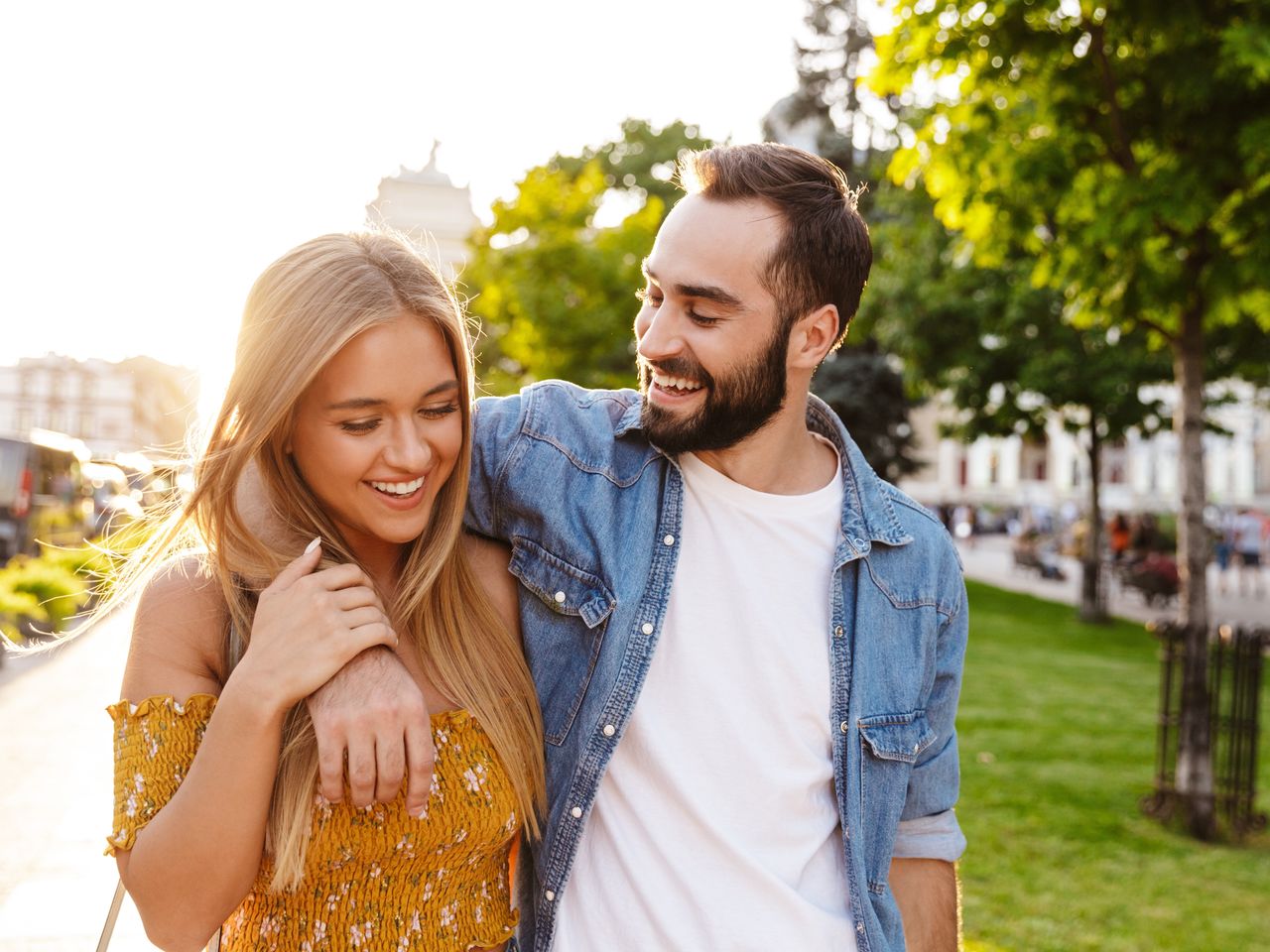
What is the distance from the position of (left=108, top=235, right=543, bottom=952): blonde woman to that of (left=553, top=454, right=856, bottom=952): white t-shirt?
0.70ft

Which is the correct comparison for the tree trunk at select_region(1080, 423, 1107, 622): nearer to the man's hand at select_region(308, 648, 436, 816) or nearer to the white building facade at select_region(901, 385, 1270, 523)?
the man's hand at select_region(308, 648, 436, 816)

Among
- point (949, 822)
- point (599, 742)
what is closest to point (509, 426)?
point (599, 742)

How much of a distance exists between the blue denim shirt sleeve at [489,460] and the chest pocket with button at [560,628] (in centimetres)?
14

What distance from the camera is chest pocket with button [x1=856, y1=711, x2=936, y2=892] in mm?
2514

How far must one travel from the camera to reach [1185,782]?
7.65m

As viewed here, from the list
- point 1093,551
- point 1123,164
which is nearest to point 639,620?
point 1123,164

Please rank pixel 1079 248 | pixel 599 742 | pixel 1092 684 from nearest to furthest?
pixel 599 742
pixel 1079 248
pixel 1092 684

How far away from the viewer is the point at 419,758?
6.28 feet

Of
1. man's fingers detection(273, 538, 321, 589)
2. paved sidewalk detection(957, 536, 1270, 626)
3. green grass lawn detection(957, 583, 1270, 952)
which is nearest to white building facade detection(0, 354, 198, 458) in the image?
green grass lawn detection(957, 583, 1270, 952)

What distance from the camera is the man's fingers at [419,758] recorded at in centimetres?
191

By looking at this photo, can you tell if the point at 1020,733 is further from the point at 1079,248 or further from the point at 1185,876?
the point at 1079,248

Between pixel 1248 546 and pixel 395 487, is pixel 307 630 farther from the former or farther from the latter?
pixel 1248 546

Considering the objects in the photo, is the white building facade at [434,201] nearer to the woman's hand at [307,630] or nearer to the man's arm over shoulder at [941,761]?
the man's arm over shoulder at [941,761]

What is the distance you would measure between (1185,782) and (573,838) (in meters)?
6.59
